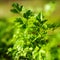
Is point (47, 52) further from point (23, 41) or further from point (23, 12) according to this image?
point (23, 12)

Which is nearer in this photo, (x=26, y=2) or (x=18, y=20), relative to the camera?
(x=18, y=20)

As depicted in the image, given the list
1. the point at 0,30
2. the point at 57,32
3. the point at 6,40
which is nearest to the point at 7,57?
the point at 6,40

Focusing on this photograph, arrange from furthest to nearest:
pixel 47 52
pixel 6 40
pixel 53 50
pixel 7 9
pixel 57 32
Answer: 1. pixel 7 9
2. pixel 6 40
3. pixel 57 32
4. pixel 53 50
5. pixel 47 52

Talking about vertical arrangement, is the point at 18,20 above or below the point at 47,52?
above

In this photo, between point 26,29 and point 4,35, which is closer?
point 26,29

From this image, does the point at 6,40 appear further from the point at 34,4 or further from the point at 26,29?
the point at 34,4

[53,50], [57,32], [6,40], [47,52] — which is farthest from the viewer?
[6,40]

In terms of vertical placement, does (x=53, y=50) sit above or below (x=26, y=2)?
below

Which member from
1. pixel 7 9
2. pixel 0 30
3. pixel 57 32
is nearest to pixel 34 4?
pixel 7 9

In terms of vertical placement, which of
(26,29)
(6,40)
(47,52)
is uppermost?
(6,40)
